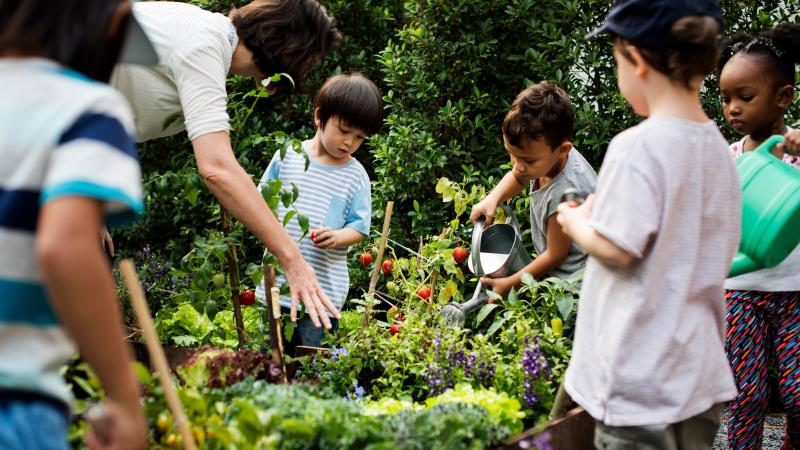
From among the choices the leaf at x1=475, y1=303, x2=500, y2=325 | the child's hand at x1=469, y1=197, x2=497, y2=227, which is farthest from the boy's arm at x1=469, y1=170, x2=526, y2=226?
the leaf at x1=475, y1=303, x2=500, y2=325

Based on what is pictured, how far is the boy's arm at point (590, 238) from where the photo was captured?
1812 mm

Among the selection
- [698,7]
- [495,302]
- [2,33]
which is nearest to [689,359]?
[698,7]

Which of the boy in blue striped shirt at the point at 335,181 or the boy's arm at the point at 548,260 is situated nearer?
the boy's arm at the point at 548,260

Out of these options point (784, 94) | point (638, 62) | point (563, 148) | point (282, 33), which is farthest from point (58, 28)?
point (784, 94)

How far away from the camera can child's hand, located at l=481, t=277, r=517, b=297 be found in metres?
2.96

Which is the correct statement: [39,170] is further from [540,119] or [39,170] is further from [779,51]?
[779,51]

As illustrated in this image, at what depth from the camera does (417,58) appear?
4.57 m

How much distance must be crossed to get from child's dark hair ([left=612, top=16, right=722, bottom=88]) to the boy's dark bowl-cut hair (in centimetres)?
130

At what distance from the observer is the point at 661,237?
182cm

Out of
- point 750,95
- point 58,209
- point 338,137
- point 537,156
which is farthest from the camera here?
point 338,137

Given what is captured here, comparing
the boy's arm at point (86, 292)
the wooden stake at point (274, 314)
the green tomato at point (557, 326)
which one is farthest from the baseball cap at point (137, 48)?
the green tomato at point (557, 326)

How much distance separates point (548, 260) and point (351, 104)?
42.7 inches

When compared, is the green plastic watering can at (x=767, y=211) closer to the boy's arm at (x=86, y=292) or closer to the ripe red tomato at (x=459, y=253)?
the ripe red tomato at (x=459, y=253)

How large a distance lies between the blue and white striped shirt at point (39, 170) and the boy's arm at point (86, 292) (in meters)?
0.03
